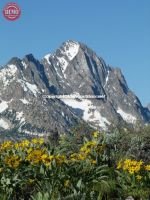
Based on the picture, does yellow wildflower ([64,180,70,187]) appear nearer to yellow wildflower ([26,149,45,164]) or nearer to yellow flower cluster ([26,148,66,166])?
yellow flower cluster ([26,148,66,166])

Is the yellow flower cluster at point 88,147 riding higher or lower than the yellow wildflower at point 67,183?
higher

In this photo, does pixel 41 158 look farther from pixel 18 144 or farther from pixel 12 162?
pixel 18 144

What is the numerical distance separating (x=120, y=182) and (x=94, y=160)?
103 cm

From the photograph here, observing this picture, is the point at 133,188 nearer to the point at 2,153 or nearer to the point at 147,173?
the point at 147,173

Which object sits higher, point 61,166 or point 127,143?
point 127,143

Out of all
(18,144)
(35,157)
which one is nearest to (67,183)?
(35,157)

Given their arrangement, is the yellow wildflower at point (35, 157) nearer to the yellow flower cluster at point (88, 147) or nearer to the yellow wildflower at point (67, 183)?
the yellow wildflower at point (67, 183)

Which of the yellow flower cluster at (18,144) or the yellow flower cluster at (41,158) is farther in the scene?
the yellow flower cluster at (18,144)

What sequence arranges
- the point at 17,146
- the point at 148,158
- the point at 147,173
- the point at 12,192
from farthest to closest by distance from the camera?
1. the point at 148,158
2. the point at 17,146
3. the point at 147,173
4. the point at 12,192

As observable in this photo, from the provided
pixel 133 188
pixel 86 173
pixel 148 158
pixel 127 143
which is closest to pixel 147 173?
pixel 133 188

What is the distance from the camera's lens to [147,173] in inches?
509

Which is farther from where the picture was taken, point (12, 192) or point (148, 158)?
point (148, 158)

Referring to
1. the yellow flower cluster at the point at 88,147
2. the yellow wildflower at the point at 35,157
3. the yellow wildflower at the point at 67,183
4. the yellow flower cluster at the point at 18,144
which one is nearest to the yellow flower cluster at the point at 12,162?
the yellow wildflower at the point at 35,157

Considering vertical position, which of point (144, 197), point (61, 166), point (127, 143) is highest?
point (127, 143)
